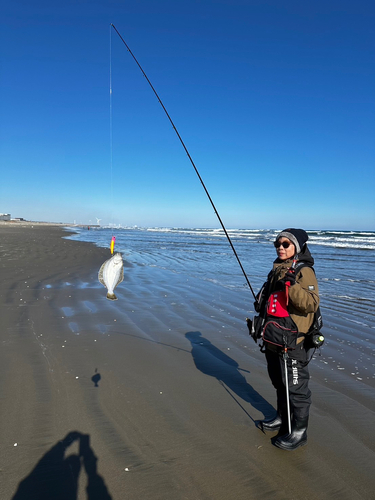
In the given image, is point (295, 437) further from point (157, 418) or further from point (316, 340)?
point (157, 418)

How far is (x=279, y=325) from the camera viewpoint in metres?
2.73

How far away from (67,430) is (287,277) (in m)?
2.36

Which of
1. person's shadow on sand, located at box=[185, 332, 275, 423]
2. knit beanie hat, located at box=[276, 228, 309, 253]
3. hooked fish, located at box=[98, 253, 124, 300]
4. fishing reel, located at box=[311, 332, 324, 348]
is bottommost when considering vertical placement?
person's shadow on sand, located at box=[185, 332, 275, 423]

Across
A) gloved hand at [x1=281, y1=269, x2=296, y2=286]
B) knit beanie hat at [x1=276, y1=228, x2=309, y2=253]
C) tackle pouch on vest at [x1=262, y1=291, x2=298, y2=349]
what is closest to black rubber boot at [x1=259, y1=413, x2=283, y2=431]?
tackle pouch on vest at [x1=262, y1=291, x2=298, y2=349]

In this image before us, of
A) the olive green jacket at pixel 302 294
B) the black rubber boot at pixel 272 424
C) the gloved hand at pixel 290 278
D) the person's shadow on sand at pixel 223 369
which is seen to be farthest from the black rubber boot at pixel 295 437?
the gloved hand at pixel 290 278

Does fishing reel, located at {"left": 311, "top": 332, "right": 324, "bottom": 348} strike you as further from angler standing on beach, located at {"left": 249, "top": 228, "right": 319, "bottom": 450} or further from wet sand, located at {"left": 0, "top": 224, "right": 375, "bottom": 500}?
wet sand, located at {"left": 0, "top": 224, "right": 375, "bottom": 500}

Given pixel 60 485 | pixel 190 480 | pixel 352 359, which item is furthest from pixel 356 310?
pixel 60 485

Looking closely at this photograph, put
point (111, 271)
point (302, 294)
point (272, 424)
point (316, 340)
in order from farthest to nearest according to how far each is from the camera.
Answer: point (111, 271)
point (272, 424)
point (316, 340)
point (302, 294)

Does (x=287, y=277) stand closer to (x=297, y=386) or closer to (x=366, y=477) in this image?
(x=297, y=386)

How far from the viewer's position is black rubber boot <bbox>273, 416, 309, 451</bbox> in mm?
2678

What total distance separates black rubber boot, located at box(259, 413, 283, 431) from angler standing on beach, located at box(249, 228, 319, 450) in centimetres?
11

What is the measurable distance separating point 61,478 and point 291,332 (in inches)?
82.7

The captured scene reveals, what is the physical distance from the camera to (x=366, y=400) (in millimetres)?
3498

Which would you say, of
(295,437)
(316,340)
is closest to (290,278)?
(316,340)
